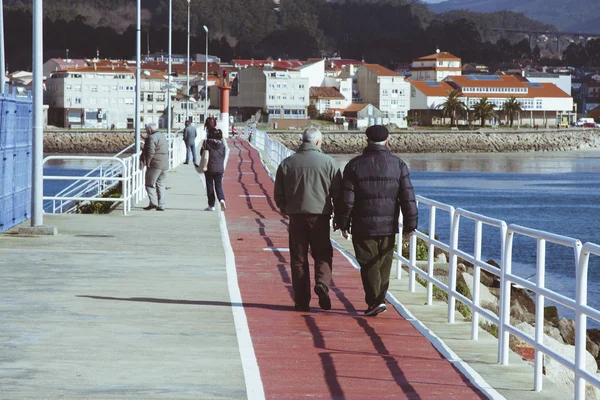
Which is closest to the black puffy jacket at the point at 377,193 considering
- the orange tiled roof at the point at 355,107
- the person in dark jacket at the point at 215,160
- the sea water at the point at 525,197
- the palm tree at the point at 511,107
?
the person in dark jacket at the point at 215,160

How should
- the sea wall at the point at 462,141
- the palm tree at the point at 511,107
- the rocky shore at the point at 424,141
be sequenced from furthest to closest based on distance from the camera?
the palm tree at the point at 511,107, the sea wall at the point at 462,141, the rocky shore at the point at 424,141

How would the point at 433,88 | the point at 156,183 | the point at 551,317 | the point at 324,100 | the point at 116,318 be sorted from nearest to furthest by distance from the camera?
1. the point at 116,318
2. the point at 551,317
3. the point at 156,183
4. the point at 324,100
5. the point at 433,88

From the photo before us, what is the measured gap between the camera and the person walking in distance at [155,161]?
22.2 metres

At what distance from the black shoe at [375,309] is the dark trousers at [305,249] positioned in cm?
48

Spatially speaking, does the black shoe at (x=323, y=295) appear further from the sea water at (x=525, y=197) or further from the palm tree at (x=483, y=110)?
the palm tree at (x=483, y=110)

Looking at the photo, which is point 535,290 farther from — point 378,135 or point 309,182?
point 309,182

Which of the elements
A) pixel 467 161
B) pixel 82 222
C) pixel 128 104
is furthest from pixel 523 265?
pixel 128 104

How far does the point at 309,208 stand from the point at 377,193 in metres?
0.72

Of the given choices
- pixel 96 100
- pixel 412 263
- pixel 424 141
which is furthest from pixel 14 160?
pixel 96 100

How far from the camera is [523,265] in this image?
1442 inches

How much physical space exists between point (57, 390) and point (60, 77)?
151 meters

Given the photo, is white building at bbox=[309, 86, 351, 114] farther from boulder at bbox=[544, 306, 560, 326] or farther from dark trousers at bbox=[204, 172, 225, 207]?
dark trousers at bbox=[204, 172, 225, 207]

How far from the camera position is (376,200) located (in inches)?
422

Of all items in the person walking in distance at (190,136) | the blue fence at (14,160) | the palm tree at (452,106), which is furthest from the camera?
the palm tree at (452,106)
